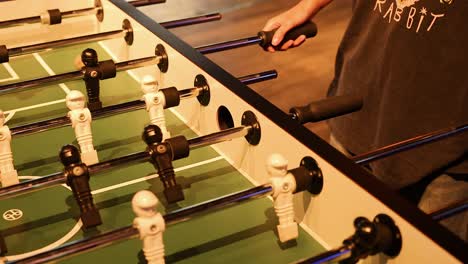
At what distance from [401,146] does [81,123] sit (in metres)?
0.56

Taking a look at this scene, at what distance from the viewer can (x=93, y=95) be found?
4.95 feet

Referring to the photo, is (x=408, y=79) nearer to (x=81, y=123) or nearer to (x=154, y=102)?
(x=154, y=102)

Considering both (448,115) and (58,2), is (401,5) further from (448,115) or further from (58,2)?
(58,2)

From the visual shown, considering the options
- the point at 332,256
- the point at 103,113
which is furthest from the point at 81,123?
the point at 332,256

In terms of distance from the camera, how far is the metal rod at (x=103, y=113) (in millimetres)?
1265

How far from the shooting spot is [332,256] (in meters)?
0.93

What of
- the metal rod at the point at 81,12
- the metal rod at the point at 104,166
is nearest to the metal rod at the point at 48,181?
the metal rod at the point at 104,166

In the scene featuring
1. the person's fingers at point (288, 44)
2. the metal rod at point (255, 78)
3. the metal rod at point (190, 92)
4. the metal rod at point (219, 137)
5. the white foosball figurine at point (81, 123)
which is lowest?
the metal rod at point (219, 137)

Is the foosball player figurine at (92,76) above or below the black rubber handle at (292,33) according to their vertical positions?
below

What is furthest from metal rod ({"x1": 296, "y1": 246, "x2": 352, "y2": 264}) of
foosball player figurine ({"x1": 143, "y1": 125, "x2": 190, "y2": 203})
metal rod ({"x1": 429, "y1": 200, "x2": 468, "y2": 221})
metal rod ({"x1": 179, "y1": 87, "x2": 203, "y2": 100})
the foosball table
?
metal rod ({"x1": 179, "y1": 87, "x2": 203, "y2": 100})

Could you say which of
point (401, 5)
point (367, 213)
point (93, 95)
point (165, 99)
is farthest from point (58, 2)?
point (367, 213)

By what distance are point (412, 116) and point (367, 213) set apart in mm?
607

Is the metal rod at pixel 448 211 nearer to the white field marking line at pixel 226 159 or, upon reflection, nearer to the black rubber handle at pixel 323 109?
the white field marking line at pixel 226 159

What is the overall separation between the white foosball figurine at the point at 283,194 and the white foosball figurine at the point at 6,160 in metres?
0.47
